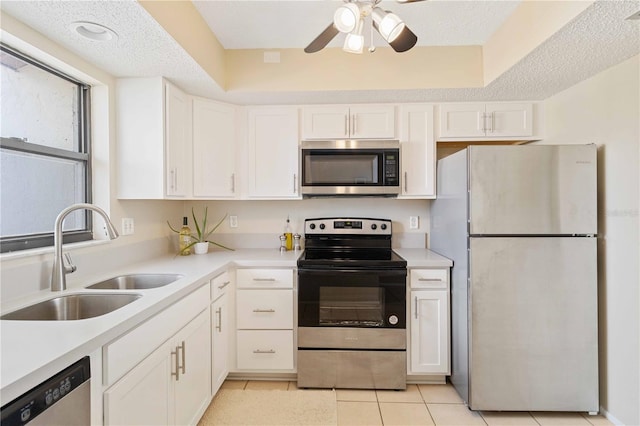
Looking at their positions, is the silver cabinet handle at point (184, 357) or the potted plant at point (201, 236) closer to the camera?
the silver cabinet handle at point (184, 357)

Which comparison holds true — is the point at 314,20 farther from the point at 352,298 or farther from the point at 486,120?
the point at 352,298

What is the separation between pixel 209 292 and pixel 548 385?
6.91 feet

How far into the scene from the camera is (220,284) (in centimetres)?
207

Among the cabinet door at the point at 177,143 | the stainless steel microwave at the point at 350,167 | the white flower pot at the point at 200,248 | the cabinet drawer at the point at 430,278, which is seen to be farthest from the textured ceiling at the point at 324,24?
the cabinet drawer at the point at 430,278

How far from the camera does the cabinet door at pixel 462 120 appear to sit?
8.03ft

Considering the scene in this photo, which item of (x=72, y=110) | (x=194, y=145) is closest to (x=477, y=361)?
(x=194, y=145)

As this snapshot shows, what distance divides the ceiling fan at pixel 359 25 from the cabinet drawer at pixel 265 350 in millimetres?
1849

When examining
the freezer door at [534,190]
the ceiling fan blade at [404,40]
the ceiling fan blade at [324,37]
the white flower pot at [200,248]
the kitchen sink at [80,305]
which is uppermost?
the ceiling fan blade at [324,37]

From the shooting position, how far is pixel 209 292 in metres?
1.92

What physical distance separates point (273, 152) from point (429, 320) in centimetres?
169

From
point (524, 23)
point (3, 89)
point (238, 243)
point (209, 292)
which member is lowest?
point (209, 292)

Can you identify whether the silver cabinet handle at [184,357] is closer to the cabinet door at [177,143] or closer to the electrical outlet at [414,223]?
the cabinet door at [177,143]

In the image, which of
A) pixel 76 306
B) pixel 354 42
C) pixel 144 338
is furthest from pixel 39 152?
pixel 354 42

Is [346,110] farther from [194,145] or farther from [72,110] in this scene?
[72,110]
